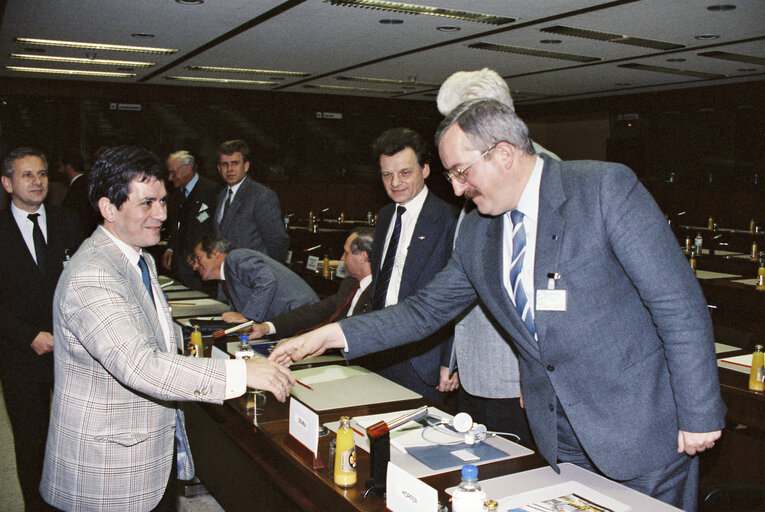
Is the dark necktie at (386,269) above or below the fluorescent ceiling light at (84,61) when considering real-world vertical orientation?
below

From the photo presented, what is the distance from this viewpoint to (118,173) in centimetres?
190

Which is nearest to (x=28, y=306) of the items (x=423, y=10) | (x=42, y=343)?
(x=42, y=343)

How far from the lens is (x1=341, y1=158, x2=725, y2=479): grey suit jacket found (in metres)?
1.55

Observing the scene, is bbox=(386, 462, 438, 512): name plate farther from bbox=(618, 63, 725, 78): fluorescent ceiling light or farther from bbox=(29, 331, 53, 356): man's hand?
bbox=(618, 63, 725, 78): fluorescent ceiling light

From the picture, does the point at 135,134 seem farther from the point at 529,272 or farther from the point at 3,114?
the point at 529,272

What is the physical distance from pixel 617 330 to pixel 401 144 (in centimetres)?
161

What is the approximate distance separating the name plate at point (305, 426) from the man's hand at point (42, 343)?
1697 mm

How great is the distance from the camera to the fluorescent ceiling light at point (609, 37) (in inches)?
232

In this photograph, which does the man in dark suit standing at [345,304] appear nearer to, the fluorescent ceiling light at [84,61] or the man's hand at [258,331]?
the man's hand at [258,331]

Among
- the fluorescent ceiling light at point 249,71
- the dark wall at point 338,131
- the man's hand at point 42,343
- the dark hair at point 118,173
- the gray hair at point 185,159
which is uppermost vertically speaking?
the fluorescent ceiling light at point 249,71

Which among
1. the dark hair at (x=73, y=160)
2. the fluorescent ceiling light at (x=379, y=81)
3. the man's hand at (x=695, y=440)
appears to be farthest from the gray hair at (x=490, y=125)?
the fluorescent ceiling light at (x=379, y=81)

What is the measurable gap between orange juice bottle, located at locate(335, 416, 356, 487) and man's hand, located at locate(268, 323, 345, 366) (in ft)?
1.59

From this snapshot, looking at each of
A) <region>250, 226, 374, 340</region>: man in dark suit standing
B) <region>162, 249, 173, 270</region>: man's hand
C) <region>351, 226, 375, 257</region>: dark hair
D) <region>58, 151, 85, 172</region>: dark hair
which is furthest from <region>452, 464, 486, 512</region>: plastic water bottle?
<region>58, 151, 85, 172</region>: dark hair

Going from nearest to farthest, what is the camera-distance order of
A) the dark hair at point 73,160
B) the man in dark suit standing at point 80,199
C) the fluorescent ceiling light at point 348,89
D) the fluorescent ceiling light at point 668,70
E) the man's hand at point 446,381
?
the man's hand at point 446,381, the man in dark suit standing at point 80,199, the dark hair at point 73,160, the fluorescent ceiling light at point 668,70, the fluorescent ceiling light at point 348,89
